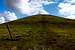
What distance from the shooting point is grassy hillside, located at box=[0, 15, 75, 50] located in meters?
11.7

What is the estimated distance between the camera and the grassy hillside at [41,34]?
11727 mm

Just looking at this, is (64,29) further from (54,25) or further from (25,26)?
(25,26)

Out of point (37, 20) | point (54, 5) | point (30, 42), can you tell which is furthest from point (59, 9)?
point (30, 42)

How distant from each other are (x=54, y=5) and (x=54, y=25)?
2.70ft

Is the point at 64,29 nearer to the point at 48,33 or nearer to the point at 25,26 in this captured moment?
the point at 48,33

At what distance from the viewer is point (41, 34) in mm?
11773

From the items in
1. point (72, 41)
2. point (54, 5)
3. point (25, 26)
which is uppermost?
point (54, 5)

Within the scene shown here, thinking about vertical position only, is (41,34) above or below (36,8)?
below

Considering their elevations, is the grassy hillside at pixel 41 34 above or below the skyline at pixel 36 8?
below

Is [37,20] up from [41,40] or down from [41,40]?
up

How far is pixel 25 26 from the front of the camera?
11805 millimetres

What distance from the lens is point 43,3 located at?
38.7 ft

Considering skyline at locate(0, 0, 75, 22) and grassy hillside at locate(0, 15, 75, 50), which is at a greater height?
skyline at locate(0, 0, 75, 22)

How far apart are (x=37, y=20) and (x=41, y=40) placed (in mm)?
838
